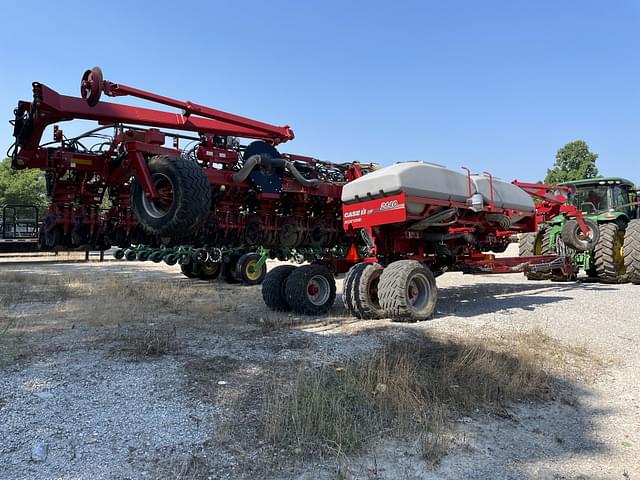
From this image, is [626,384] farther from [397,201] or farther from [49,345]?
[49,345]

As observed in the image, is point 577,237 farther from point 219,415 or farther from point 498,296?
point 219,415

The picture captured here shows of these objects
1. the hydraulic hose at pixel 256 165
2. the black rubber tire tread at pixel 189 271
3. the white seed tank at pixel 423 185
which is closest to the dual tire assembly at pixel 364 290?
the white seed tank at pixel 423 185

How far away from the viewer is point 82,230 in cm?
725

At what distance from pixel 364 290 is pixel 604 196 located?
916 centimetres

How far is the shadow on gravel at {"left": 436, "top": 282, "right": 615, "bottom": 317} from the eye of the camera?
25.0 feet

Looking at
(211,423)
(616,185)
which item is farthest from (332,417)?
(616,185)

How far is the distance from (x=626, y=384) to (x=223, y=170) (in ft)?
19.9

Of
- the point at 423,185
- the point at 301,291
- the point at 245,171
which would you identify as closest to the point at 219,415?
the point at 301,291

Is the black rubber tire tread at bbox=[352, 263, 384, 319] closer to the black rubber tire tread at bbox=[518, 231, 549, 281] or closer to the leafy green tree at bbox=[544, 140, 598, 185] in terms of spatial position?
the black rubber tire tread at bbox=[518, 231, 549, 281]

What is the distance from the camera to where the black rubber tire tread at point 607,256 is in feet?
35.6

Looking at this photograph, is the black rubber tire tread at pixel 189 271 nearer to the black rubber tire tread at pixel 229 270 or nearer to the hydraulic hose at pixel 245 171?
the black rubber tire tread at pixel 229 270

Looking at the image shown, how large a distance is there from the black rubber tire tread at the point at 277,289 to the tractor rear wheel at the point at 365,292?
3.62 feet

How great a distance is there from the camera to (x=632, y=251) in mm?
10680

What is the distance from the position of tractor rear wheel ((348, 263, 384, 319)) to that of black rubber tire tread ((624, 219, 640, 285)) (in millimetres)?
7229
